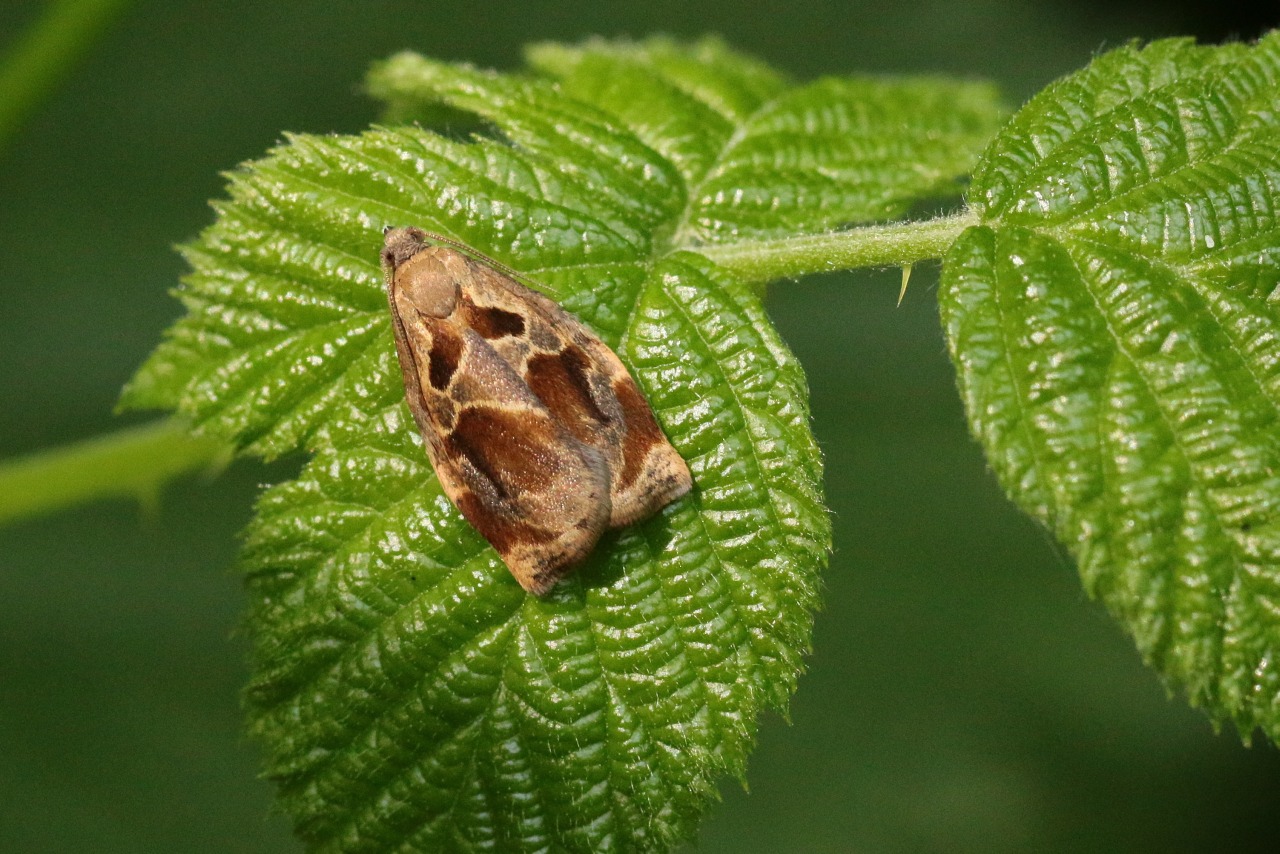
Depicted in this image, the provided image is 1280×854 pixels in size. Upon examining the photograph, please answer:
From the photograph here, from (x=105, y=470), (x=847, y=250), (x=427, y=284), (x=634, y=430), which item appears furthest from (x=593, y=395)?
(x=105, y=470)

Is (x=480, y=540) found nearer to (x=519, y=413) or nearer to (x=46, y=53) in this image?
(x=519, y=413)

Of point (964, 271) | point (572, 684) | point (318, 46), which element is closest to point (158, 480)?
point (572, 684)

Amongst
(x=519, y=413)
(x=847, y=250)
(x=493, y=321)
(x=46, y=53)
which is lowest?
(x=519, y=413)

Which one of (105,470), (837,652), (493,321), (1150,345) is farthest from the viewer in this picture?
(837,652)

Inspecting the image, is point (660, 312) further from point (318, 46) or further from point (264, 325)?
point (318, 46)

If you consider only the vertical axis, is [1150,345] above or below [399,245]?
below

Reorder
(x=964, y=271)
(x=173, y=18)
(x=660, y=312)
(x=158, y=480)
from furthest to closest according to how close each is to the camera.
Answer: (x=173, y=18), (x=158, y=480), (x=660, y=312), (x=964, y=271)

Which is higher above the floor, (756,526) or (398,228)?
(398,228)
